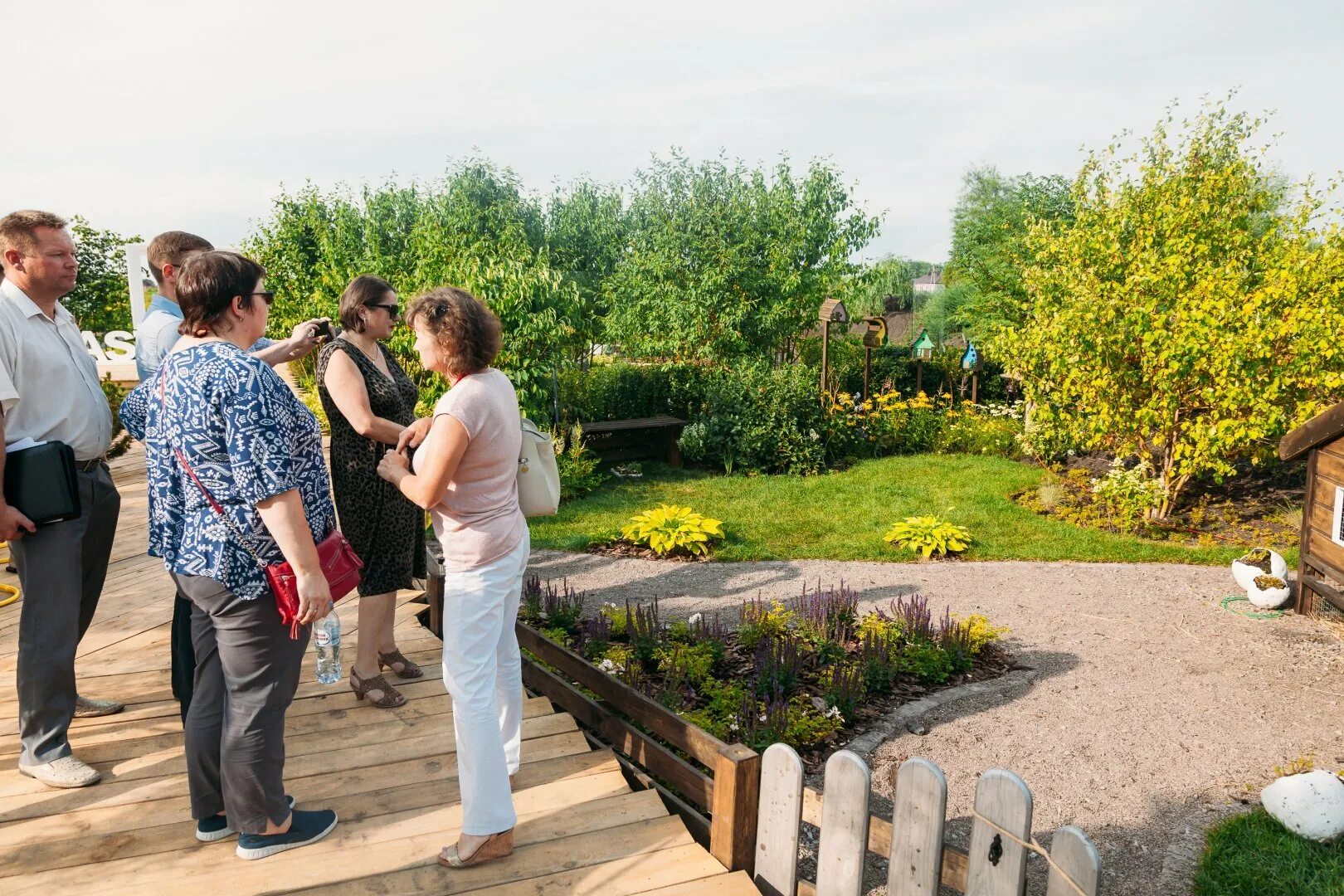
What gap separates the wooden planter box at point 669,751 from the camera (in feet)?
8.50

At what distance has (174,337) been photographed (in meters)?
3.16

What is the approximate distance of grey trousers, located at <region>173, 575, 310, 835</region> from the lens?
94.7 inches

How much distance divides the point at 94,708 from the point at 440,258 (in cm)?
883

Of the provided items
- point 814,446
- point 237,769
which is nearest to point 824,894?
point 237,769

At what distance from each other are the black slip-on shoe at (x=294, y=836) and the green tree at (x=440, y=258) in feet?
24.5

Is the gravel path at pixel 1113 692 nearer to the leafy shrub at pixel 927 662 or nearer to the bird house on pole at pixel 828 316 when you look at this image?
the leafy shrub at pixel 927 662

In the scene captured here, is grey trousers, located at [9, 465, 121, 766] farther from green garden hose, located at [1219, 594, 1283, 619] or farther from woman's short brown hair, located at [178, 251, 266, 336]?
green garden hose, located at [1219, 594, 1283, 619]

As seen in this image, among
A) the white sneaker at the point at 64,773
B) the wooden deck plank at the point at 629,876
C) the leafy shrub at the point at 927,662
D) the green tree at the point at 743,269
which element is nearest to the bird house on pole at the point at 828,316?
the green tree at the point at 743,269

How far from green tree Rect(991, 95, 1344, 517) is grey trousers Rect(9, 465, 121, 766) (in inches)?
366

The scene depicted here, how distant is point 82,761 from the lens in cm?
305

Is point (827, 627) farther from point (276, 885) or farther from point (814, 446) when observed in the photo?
point (814, 446)

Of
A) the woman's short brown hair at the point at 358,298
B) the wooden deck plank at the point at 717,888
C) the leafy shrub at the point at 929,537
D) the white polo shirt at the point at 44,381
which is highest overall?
the woman's short brown hair at the point at 358,298

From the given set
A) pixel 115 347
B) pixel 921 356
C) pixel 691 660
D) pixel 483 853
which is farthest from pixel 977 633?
pixel 115 347

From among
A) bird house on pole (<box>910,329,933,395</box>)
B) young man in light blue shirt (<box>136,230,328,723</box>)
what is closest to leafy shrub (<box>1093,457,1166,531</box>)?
bird house on pole (<box>910,329,933,395</box>)
